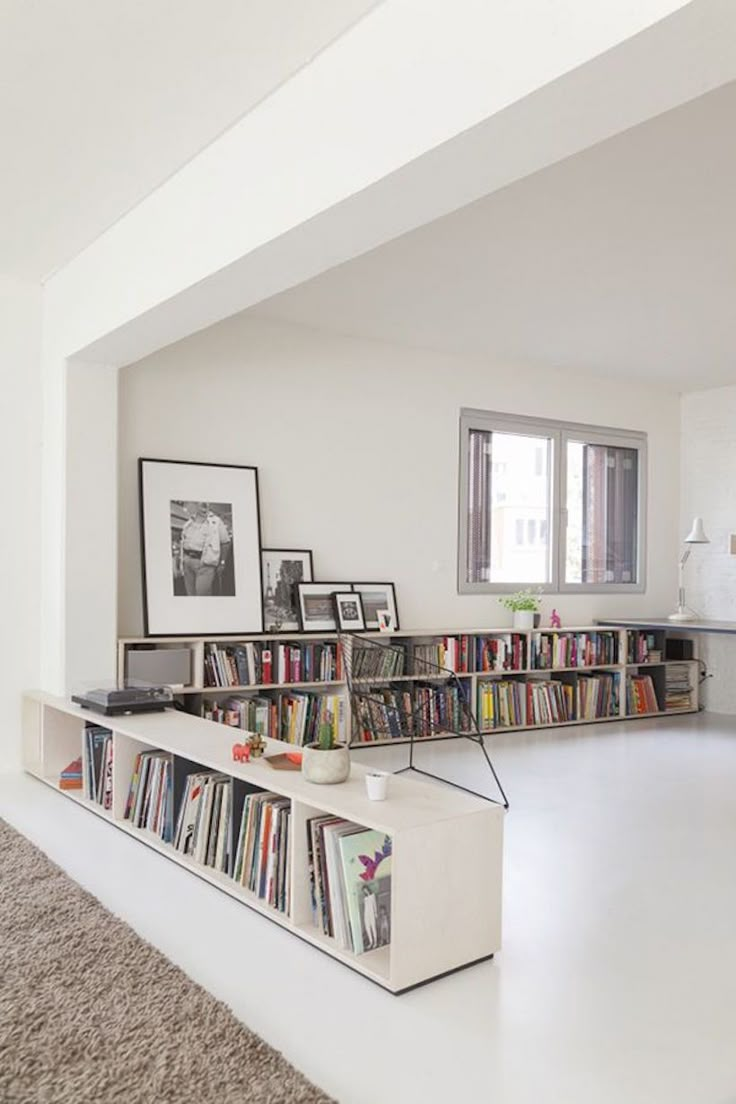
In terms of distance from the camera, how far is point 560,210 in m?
4.16

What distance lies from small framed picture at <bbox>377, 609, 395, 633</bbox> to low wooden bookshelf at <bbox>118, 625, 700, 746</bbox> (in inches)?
3.1

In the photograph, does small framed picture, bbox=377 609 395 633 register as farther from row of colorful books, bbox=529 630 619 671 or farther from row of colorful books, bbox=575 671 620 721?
row of colorful books, bbox=575 671 620 721

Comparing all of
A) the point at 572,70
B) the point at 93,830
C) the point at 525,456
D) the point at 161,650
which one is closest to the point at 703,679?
the point at 525,456

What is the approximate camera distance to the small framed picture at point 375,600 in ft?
20.8

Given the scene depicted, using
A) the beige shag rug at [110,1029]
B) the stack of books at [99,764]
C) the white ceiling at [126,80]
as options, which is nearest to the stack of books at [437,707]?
the stack of books at [99,764]

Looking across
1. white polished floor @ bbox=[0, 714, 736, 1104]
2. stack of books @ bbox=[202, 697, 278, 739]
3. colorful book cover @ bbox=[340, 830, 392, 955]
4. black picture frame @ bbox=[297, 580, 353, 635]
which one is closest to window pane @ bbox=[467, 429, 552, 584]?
black picture frame @ bbox=[297, 580, 353, 635]

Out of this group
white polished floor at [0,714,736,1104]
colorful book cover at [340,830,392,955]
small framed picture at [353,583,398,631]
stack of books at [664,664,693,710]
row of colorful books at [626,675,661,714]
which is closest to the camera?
white polished floor at [0,714,736,1104]

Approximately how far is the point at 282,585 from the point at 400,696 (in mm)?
1127

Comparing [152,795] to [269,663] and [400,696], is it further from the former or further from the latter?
[400,696]

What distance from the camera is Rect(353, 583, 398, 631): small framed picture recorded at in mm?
6336

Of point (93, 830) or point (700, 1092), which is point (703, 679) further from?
point (700, 1092)

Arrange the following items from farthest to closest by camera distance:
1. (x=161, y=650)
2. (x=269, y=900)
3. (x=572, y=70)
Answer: (x=161, y=650) → (x=269, y=900) → (x=572, y=70)

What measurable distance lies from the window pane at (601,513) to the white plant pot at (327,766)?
193 inches

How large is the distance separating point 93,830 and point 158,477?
7.56ft
